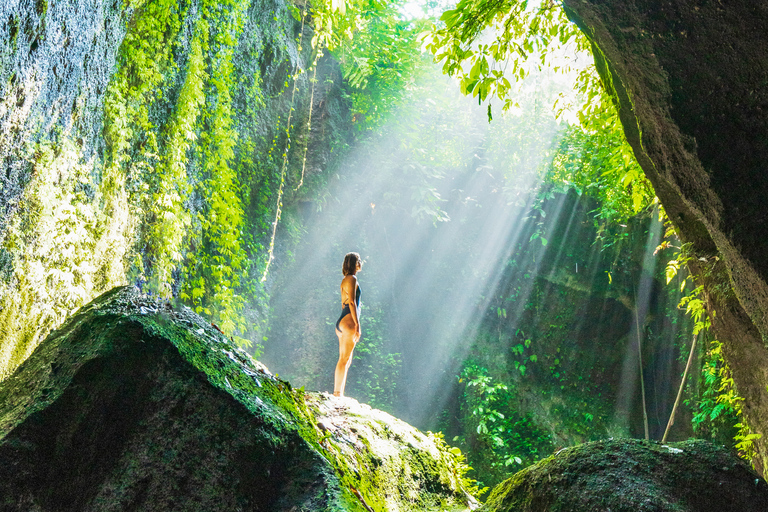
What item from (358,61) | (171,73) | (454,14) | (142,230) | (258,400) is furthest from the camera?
(358,61)

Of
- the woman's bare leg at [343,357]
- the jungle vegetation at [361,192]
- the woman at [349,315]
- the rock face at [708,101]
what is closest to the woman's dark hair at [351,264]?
the woman at [349,315]

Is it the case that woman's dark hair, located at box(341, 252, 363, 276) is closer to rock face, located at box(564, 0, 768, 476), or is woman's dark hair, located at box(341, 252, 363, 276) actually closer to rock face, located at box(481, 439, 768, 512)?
rock face, located at box(481, 439, 768, 512)

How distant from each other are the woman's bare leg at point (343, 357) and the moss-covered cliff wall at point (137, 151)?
1.94 meters

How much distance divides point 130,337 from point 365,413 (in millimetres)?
2362

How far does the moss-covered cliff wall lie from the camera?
2693 millimetres

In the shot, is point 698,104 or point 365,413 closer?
point 698,104

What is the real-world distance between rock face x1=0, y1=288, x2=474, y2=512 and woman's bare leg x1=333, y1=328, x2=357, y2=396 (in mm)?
3235

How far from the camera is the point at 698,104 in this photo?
1839 millimetres

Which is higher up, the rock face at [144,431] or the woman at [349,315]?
the woman at [349,315]

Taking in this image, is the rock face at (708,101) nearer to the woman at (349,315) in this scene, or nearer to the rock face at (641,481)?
the rock face at (641,481)

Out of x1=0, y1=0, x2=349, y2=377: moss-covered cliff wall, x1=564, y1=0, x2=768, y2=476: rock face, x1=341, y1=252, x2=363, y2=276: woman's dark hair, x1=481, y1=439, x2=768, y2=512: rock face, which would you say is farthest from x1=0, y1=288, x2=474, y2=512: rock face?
x1=341, y1=252, x2=363, y2=276: woman's dark hair

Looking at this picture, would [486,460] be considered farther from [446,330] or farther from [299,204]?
[299,204]

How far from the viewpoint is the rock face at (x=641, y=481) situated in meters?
1.91

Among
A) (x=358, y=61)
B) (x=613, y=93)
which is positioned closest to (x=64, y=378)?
(x=613, y=93)
